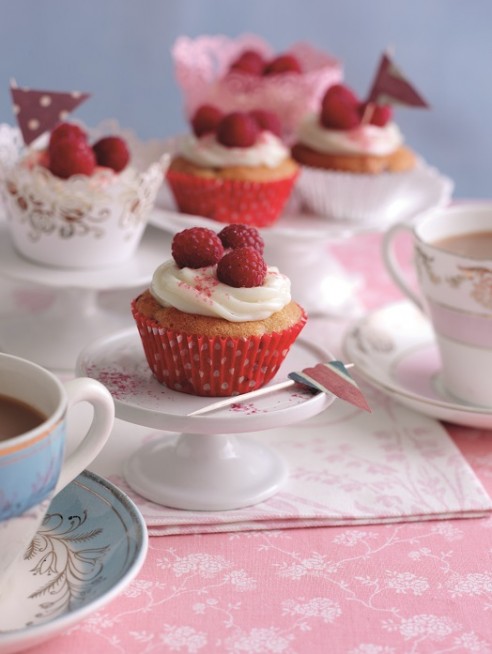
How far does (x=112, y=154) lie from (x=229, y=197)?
0.96 ft

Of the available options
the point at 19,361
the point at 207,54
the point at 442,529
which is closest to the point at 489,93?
the point at 207,54

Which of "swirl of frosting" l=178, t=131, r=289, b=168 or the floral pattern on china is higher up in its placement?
the floral pattern on china

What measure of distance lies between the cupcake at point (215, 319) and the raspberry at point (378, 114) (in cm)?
79

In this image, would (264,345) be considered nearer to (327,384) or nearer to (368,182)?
(327,384)

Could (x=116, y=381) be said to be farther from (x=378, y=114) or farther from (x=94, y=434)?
(x=378, y=114)

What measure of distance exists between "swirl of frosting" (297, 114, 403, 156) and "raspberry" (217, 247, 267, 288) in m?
0.77

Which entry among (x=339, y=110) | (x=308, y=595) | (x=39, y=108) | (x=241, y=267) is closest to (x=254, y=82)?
(x=339, y=110)

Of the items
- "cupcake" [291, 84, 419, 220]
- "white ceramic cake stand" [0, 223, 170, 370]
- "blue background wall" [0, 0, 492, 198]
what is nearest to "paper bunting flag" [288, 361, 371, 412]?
"white ceramic cake stand" [0, 223, 170, 370]

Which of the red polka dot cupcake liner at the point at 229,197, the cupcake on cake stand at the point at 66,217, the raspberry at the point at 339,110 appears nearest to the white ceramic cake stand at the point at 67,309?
the cupcake on cake stand at the point at 66,217

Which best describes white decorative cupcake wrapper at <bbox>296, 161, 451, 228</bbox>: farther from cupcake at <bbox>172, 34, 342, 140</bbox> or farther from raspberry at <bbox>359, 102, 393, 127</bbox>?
cupcake at <bbox>172, 34, 342, 140</bbox>

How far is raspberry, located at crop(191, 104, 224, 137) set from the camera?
169 centimetres

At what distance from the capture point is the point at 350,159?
181 centimetres

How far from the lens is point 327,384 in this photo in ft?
3.53

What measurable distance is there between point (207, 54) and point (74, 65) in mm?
1080
